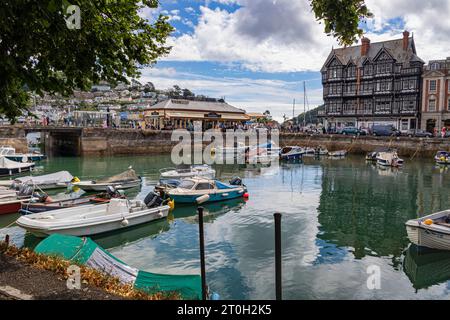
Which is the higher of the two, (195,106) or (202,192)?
(195,106)

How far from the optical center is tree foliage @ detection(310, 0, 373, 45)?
281 inches

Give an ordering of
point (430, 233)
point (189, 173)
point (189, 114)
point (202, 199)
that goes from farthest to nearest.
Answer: point (189, 114) → point (189, 173) → point (202, 199) → point (430, 233)

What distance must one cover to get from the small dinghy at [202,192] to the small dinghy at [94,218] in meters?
3.39

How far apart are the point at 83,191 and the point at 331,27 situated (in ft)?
92.8

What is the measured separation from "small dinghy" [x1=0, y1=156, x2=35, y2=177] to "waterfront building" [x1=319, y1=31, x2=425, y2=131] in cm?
6692

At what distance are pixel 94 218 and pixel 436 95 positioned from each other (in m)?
76.0

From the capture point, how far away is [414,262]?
15.8 meters

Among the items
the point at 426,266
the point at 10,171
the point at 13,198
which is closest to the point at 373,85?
the point at 10,171

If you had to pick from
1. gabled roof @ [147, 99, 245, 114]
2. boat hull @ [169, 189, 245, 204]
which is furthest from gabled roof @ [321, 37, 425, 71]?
boat hull @ [169, 189, 245, 204]

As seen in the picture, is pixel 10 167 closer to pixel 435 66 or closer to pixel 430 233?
pixel 430 233

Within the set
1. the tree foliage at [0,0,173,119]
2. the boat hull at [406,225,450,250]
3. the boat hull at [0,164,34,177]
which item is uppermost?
the tree foliage at [0,0,173,119]

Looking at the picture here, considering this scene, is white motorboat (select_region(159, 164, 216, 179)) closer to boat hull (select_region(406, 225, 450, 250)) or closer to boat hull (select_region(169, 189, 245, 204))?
boat hull (select_region(169, 189, 245, 204))

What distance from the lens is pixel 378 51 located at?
82.1m
